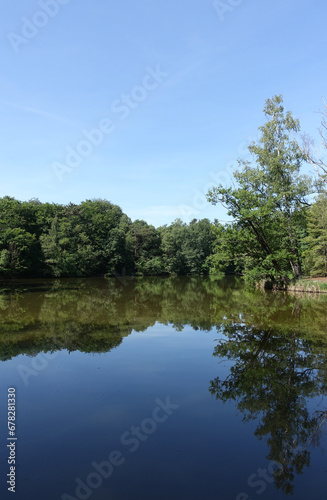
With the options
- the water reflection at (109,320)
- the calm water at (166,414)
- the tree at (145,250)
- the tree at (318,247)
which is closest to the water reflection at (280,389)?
the calm water at (166,414)

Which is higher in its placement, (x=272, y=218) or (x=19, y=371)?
(x=272, y=218)

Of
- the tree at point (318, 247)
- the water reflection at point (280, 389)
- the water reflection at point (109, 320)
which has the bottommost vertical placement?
the water reflection at point (280, 389)

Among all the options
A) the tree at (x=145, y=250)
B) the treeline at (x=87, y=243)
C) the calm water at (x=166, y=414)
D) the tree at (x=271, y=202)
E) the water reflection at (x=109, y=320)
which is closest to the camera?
the calm water at (x=166, y=414)

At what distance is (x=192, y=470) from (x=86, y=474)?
1174 mm

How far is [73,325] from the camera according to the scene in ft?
37.9

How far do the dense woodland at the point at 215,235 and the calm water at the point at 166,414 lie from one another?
11819 millimetres

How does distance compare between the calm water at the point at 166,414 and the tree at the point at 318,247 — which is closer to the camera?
the calm water at the point at 166,414

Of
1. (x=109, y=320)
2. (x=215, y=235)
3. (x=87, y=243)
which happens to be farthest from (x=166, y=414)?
(x=87, y=243)

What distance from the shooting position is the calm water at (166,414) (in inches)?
136

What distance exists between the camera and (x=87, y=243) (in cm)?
4950

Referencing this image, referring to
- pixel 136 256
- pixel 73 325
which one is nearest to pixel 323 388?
pixel 73 325

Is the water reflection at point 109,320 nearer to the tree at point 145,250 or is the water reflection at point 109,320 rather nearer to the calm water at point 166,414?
the calm water at point 166,414

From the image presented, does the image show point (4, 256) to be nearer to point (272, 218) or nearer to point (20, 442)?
point (272, 218)

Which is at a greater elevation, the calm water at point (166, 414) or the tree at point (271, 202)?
the tree at point (271, 202)
